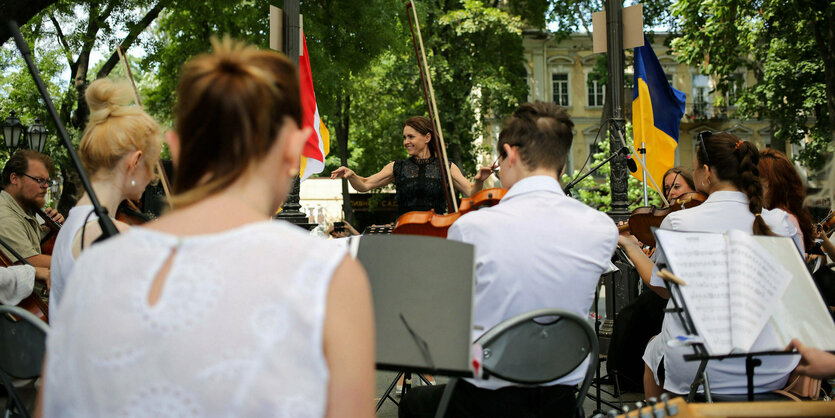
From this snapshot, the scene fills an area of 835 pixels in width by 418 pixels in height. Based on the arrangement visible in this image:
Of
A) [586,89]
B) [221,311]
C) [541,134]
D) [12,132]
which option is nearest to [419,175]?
[541,134]

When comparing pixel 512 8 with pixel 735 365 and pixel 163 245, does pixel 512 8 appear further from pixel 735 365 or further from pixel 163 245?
pixel 163 245

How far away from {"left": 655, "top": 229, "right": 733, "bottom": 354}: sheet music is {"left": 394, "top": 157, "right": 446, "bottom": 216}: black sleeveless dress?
11.6 ft

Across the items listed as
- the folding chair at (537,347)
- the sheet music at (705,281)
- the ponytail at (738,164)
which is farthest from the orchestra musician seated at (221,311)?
the ponytail at (738,164)

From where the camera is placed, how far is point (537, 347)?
241 centimetres

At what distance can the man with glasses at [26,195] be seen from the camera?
5.13 meters

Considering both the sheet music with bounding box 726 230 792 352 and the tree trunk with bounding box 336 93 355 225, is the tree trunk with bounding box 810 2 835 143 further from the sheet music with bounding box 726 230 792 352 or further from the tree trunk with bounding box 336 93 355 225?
the tree trunk with bounding box 336 93 355 225

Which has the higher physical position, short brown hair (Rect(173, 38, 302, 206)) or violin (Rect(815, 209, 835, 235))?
short brown hair (Rect(173, 38, 302, 206))

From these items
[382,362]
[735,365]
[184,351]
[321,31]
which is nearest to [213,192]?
[184,351]

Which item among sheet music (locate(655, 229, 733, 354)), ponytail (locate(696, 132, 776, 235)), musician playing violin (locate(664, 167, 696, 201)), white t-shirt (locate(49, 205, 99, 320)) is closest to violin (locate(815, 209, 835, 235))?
musician playing violin (locate(664, 167, 696, 201))

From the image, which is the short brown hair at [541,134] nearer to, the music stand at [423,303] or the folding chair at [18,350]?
the music stand at [423,303]

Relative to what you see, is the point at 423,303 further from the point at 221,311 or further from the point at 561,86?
the point at 561,86

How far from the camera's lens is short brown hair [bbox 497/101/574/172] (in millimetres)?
2793

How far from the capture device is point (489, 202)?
13.3ft

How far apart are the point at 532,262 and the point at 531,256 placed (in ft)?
0.07
